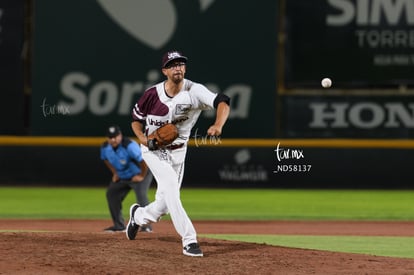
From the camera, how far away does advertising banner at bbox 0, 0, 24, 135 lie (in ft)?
62.3

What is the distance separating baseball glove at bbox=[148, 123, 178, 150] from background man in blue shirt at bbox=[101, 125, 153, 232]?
335 centimetres

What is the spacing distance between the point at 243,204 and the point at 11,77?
553cm

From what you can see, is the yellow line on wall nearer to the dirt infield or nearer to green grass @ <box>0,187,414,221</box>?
green grass @ <box>0,187,414,221</box>

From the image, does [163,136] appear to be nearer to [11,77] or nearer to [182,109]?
[182,109]

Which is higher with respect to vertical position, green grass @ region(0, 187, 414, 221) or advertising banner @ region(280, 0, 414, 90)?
advertising banner @ region(280, 0, 414, 90)

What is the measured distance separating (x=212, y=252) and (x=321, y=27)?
1079 centimetres

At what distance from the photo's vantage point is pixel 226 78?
19078 millimetres

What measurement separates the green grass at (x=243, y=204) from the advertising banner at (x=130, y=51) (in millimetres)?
1532

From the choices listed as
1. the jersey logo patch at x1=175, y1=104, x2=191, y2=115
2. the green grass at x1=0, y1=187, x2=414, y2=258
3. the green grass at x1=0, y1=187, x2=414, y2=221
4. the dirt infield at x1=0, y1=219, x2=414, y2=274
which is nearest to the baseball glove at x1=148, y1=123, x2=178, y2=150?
the jersey logo patch at x1=175, y1=104, x2=191, y2=115

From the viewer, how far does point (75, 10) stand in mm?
19031

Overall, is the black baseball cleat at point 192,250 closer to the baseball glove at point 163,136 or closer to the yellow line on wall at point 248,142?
the baseball glove at point 163,136

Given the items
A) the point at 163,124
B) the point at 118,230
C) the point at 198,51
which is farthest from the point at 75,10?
the point at 163,124

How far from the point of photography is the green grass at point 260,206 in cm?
1173

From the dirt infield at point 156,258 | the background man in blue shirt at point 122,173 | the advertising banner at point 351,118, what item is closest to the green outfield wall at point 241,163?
the advertising banner at point 351,118
